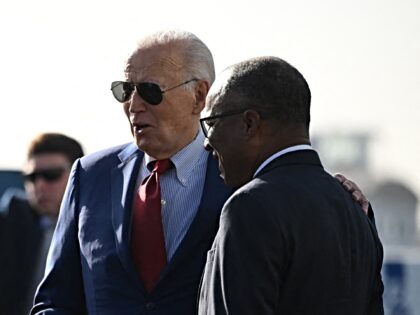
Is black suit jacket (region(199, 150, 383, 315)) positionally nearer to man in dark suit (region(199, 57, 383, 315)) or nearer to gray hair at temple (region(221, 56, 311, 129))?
man in dark suit (region(199, 57, 383, 315))

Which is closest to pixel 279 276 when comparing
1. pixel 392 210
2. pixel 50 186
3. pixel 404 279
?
pixel 50 186

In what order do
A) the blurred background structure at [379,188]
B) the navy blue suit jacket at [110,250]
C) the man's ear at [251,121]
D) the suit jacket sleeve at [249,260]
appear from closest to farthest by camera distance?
1. the suit jacket sleeve at [249,260]
2. the man's ear at [251,121]
3. the navy blue suit jacket at [110,250]
4. the blurred background structure at [379,188]

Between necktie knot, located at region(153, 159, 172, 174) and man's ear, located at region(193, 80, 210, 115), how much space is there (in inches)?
8.4

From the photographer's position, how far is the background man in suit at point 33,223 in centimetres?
772

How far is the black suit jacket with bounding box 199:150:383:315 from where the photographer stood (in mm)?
4602

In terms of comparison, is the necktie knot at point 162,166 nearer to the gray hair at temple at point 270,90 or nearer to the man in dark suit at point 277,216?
the man in dark suit at point 277,216

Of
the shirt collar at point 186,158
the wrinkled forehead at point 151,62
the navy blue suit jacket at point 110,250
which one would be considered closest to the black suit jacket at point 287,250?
the navy blue suit jacket at point 110,250

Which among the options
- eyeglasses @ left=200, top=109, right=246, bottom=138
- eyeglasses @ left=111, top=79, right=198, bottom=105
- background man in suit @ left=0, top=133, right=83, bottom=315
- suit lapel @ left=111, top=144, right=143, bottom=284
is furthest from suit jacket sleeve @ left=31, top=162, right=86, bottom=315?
background man in suit @ left=0, top=133, right=83, bottom=315

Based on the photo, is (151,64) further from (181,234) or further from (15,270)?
(15,270)

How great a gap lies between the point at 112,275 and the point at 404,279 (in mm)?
11088

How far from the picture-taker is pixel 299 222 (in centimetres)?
466

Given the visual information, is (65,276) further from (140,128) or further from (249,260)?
(249,260)

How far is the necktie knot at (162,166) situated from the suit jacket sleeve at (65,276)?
32cm

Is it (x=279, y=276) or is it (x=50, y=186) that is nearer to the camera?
(x=279, y=276)
